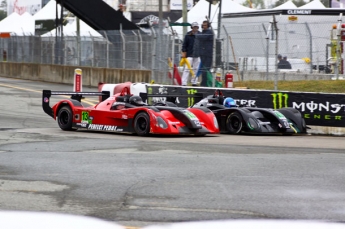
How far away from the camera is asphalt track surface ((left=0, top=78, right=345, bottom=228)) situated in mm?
6786

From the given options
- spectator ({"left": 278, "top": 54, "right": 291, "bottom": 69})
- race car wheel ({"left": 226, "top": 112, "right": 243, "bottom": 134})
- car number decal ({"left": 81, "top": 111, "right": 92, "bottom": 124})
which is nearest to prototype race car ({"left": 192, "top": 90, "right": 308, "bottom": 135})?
race car wheel ({"left": 226, "top": 112, "right": 243, "bottom": 134})

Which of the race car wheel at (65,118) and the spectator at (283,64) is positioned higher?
the spectator at (283,64)

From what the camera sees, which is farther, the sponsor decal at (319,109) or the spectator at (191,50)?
the spectator at (191,50)

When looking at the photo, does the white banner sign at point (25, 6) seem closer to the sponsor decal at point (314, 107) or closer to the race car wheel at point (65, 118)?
the race car wheel at point (65, 118)

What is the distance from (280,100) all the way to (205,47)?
5.19 m

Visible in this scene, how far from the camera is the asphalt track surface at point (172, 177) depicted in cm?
679

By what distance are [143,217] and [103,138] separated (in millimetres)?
7617

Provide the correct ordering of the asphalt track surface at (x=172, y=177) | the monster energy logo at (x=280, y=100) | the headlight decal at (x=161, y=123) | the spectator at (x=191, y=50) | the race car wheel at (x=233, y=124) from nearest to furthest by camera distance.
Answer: the asphalt track surface at (x=172, y=177), the headlight decal at (x=161, y=123), the race car wheel at (x=233, y=124), the monster energy logo at (x=280, y=100), the spectator at (x=191, y=50)

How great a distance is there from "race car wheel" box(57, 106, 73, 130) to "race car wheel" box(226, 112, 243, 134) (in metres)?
3.28

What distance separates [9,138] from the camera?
1350cm

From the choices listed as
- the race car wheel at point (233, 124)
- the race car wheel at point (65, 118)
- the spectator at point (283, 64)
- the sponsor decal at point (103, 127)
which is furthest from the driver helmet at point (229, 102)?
the spectator at point (283, 64)

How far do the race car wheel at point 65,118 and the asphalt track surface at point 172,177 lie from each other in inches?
48.0

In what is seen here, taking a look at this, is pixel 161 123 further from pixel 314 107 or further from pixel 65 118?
pixel 314 107

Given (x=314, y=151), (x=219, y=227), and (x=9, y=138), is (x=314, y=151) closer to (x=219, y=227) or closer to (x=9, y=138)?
(x=9, y=138)
